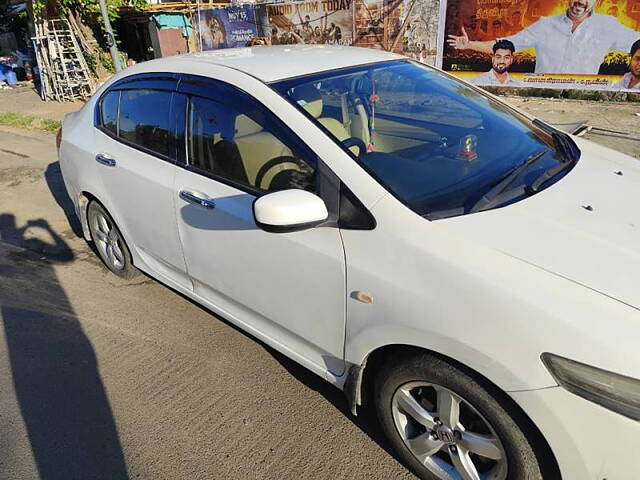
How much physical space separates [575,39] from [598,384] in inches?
384

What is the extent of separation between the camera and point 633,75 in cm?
893

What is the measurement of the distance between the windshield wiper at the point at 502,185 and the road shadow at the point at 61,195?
412cm

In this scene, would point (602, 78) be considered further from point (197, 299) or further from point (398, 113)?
point (197, 299)

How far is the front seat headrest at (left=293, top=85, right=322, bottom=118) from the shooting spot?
2.24 m

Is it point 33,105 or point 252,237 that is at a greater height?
point 252,237

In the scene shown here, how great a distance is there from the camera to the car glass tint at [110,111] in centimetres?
332

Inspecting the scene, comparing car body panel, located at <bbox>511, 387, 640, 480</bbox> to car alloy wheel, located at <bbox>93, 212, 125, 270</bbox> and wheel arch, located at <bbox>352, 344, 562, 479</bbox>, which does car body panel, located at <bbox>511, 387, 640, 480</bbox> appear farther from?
car alloy wheel, located at <bbox>93, 212, 125, 270</bbox>

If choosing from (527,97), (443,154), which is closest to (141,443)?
(443,154)

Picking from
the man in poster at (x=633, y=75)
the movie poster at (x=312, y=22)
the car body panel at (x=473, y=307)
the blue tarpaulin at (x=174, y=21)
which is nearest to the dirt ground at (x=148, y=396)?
the car body panel at (x=473, y=307)

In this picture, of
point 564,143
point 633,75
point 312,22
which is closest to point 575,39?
point 633,75

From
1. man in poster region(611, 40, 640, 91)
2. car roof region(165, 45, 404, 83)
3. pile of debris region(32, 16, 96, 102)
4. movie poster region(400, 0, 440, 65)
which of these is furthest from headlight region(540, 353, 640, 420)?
pile of debris region(32, 16, 96, 102)

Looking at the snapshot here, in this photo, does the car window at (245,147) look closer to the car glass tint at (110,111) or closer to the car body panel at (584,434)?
the car glass tint at (110,111)

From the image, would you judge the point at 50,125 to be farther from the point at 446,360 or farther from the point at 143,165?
the point at 446,360

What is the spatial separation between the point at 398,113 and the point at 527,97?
8722 millimetres
